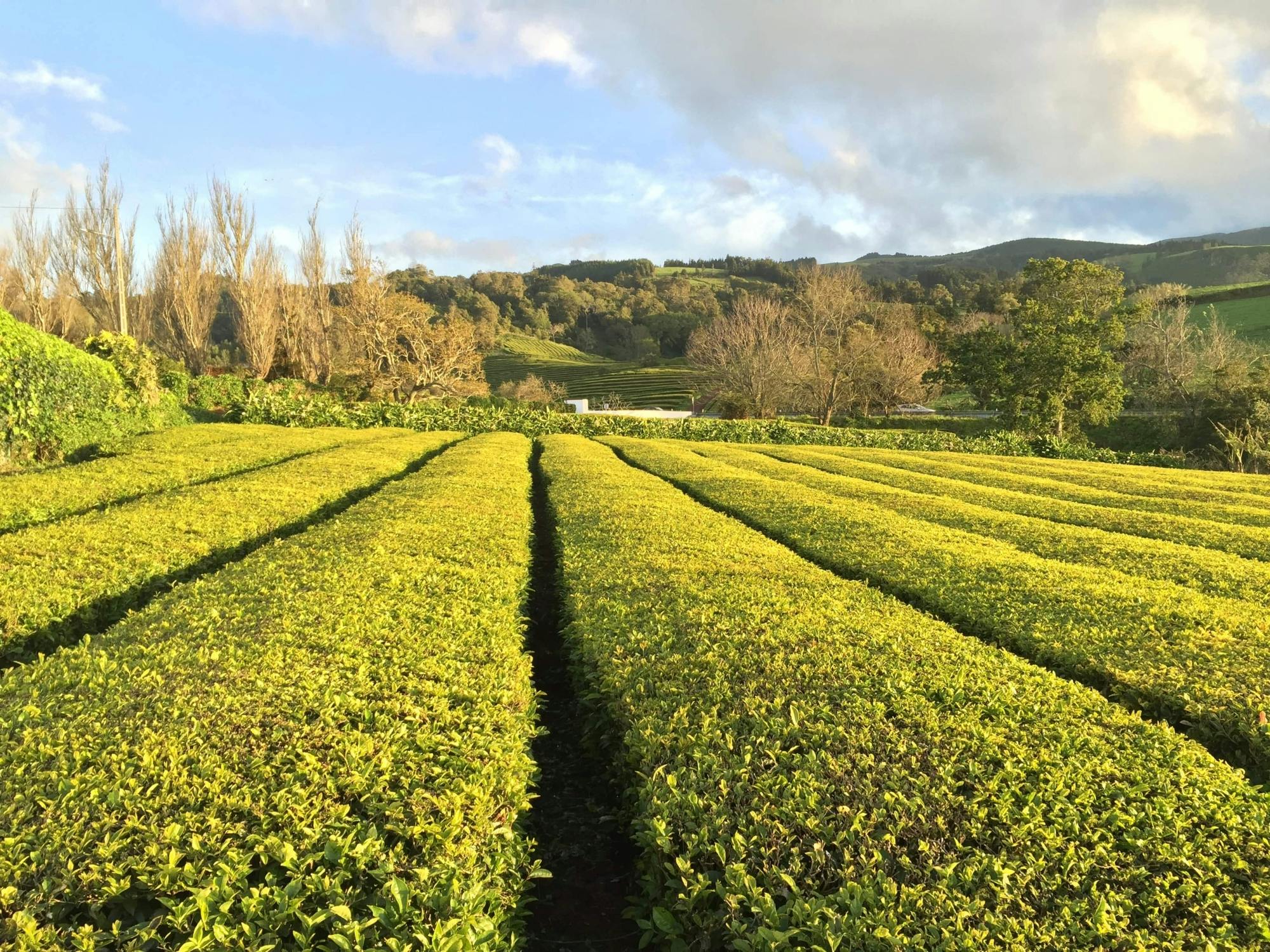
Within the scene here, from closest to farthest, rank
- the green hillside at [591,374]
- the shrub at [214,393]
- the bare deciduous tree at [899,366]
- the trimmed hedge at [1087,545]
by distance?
the trimmed hedge at [1087,545] < the shrub at [214,393] < the bare deciduous tree at [899,366] < the green hillside at [591,374]

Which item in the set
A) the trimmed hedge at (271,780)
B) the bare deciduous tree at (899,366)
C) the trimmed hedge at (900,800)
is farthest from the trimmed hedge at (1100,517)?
the bare deciduous tree at (899,366)

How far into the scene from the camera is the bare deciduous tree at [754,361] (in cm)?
4650

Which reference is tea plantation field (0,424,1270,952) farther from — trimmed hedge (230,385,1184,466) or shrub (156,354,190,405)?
trimmed hedge (230,385,1184,466)

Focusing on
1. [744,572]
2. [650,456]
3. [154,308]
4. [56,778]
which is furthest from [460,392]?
[56,778]

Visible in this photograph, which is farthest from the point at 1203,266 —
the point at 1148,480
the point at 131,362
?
the point at 131,362

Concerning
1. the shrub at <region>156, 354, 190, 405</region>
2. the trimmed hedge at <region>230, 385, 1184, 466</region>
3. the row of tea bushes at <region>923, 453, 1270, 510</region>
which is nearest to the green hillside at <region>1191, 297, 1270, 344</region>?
the trimmed hedge at <region>230, 385, 1184, 466</region>

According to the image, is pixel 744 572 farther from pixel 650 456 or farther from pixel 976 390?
pixel 976 390

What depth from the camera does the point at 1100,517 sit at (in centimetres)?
1192

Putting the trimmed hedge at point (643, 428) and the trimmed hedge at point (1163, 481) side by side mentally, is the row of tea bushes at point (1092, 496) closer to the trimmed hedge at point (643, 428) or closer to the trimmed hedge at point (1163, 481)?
the trimmed hedge at point (1163, 481)

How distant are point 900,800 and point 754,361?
44.8 meters

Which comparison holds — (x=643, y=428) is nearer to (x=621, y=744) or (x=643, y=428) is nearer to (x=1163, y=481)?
(x=1163, y=481)

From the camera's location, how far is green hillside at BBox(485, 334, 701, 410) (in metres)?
83.2

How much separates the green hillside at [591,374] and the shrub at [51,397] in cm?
5784

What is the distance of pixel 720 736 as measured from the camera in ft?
12.3
